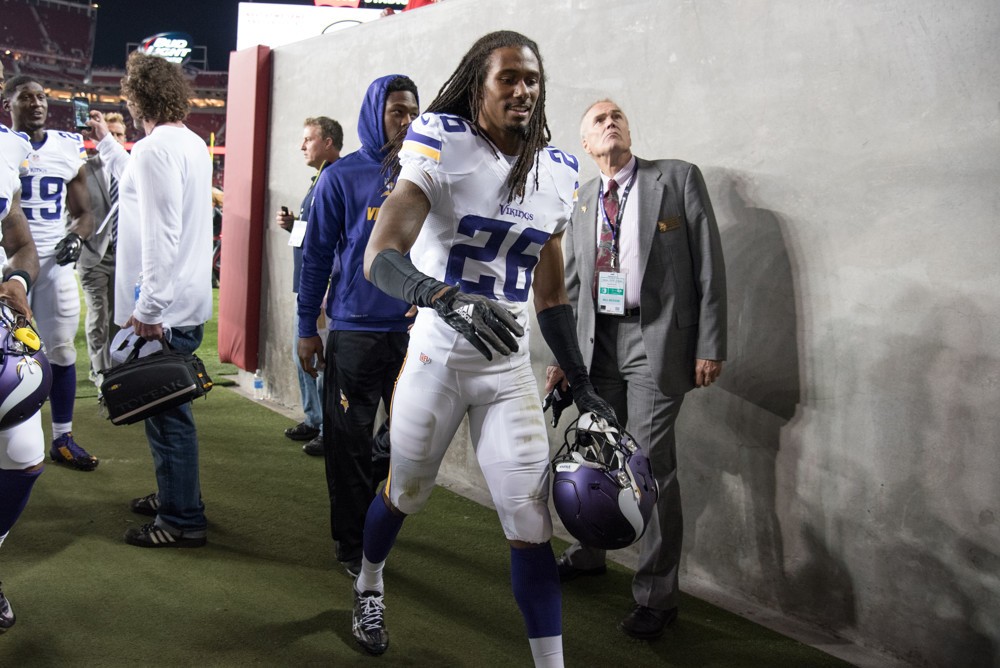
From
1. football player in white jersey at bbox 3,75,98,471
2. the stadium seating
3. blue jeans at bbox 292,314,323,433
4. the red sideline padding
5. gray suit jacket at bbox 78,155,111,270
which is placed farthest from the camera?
the stadium seating

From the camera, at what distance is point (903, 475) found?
273 cm

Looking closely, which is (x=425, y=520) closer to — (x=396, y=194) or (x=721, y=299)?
(x=721, y=299)

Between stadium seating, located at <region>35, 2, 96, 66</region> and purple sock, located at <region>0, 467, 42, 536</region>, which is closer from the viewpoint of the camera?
purple sock, located at <region>0, 467, 42, 536</region>

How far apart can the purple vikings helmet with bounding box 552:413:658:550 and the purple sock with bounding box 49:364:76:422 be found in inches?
122

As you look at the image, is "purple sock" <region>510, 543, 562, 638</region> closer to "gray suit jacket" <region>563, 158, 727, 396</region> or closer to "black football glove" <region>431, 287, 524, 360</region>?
"black football glove" <region>431, 287, 524, 360</region>

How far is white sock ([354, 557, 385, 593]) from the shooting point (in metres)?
2.64

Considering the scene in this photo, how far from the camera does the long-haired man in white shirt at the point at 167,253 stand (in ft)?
10.4

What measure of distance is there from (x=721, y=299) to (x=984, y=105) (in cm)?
94

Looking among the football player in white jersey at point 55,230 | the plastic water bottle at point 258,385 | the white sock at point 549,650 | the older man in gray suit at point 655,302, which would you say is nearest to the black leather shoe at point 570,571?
the older man in gray suit at point 655,302

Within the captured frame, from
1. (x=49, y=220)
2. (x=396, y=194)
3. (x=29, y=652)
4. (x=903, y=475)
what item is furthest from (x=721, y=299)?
(x=49, y=220)

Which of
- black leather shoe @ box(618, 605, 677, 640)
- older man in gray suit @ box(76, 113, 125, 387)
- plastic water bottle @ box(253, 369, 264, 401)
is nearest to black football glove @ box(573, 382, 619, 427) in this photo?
black leather shoe @ box(618, 605, 677, 640)

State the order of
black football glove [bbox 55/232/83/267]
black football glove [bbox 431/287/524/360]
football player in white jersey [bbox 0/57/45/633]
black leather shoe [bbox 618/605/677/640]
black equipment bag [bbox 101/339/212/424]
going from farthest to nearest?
1. black football glove [bbox 55/232/83/267]
2. black equipment bag [bbox 101/339/212/424]
3. black leather shoe [bbox 618/605/677/640]
4. football player in white jersey [bbox 0/57/45/633]
5. black football glove [bbox 431/287/524/360]

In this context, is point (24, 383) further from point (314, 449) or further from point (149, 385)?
point (314, 449)

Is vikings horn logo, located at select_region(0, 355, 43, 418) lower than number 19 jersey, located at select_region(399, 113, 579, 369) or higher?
lower
